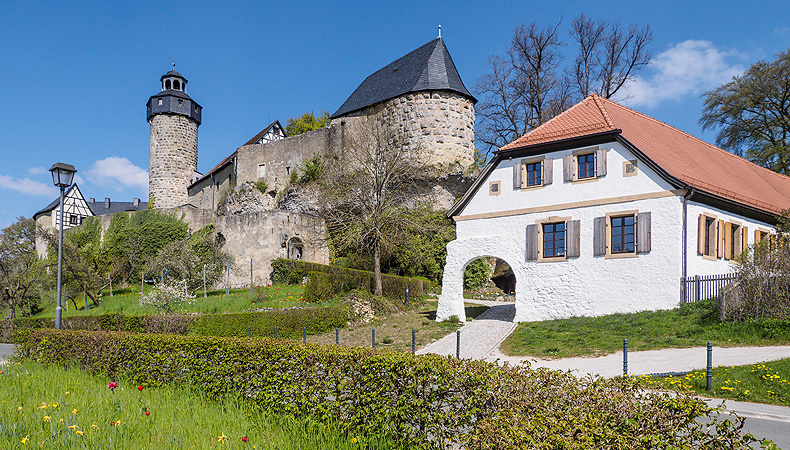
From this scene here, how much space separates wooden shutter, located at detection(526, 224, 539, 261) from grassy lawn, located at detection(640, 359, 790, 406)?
8.40 meters

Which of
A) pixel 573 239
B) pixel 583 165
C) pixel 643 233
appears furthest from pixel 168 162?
pixel 643 233

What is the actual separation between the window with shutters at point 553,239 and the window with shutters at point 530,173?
139 cm

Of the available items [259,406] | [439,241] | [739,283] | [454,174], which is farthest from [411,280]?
[259,406]

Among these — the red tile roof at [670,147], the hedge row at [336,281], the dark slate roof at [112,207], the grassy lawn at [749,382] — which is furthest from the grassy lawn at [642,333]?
the dark slate roof at [112,207]

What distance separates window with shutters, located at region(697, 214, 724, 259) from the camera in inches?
664

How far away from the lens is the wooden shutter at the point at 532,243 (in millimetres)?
18281

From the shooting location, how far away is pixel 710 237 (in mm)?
17500

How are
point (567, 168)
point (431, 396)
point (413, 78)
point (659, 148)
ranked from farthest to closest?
point (413, 78) → point (659, 148) → point (567, 168) → point (431, 396)

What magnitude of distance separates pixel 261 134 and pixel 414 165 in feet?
71.9

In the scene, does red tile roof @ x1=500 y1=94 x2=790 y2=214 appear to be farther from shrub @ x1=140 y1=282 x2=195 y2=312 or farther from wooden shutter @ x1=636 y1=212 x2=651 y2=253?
shrub @ x1=140 y1=282 x2=195 y2=312

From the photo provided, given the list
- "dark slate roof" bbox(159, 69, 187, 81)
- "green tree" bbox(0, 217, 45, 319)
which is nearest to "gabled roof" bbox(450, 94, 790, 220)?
"green tree" bbox(0, 217, 45, 319)

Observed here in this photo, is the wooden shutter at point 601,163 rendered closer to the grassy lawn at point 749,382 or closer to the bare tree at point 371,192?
the grassy lawn at point 749,382

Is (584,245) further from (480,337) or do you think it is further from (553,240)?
(480,337)

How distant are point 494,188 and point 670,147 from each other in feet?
21.0
